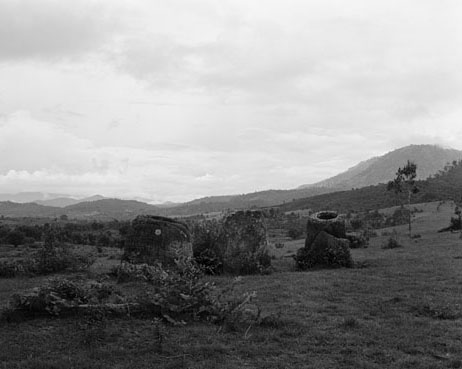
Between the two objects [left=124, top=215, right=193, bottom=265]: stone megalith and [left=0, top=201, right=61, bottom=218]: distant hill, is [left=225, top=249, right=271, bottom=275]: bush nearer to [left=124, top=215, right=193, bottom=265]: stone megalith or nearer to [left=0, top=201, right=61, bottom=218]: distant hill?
[left=124, top=215, right=193, bottom=265]: stone megalith

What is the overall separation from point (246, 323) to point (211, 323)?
0.74 meters

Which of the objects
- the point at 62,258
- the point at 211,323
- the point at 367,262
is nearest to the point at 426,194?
the point at 367,262

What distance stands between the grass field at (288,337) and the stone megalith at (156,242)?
4.61 m

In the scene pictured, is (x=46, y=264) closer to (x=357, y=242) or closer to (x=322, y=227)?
(x=322, y=227)

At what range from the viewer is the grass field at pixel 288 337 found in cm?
773

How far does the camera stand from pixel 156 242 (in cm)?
1742

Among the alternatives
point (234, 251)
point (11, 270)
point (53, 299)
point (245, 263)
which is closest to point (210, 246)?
point (234, 251)

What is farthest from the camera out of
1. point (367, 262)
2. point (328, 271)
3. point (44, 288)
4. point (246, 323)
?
point (367, 262)

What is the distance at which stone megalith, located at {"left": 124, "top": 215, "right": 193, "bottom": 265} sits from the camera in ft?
56.6

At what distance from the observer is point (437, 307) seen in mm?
11266

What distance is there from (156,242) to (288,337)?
9.14 metres

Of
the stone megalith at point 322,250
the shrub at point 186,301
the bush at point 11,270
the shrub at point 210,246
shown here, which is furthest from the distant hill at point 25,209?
the shrub at point 186,301

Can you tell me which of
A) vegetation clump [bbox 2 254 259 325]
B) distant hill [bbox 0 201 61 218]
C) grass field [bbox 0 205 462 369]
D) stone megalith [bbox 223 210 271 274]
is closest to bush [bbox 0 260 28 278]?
grass field [bbox 0 205 462 369]

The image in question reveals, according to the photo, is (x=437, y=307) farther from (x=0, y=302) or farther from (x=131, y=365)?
(x=0, y=302)
